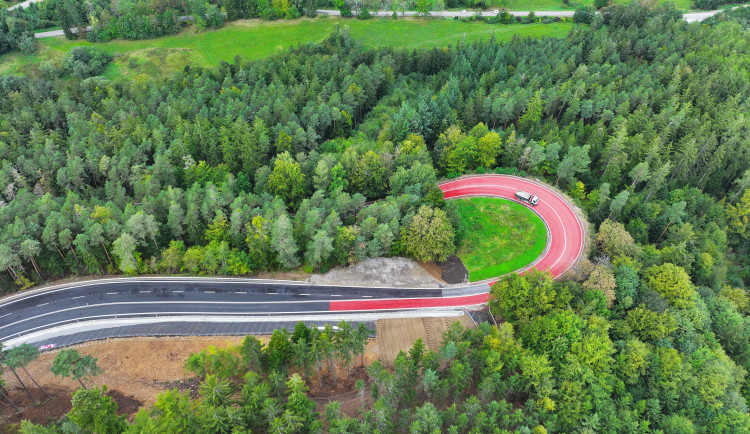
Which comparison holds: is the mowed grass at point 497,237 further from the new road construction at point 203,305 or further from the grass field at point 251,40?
the grass field at point 251,40

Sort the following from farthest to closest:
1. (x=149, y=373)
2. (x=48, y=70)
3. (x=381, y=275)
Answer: (x=48, y=70) < (x=381, y=275) < (x=149, y=373)

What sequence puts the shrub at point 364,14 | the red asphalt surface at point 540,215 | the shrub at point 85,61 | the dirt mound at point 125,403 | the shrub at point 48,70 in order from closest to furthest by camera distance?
the dirt mound at point 125,403, the red asphalt surface at point 540,215, the shrub at point 48,70, the shrub at point 85,61, the shrub at point 364,14

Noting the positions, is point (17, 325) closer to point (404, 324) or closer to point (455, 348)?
point (404, 324)

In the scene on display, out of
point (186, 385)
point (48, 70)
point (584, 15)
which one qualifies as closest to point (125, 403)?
point (186, 385)

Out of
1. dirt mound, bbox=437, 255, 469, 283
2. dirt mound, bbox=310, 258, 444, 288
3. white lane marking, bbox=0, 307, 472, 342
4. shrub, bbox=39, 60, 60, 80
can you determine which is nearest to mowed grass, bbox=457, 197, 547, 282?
dirt mound, bbox=437, 255, 469, 283

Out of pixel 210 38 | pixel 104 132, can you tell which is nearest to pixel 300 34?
pixel 210 38

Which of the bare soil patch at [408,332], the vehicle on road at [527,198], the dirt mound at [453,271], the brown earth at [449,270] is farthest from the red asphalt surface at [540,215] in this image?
the brown earth at [449,270]

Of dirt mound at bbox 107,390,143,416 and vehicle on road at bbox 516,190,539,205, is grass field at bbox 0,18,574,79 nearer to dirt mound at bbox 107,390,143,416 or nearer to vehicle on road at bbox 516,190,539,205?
vehicle on road at bbox 516,190,539,205

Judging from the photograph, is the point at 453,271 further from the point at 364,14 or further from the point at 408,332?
the point at 364,14
